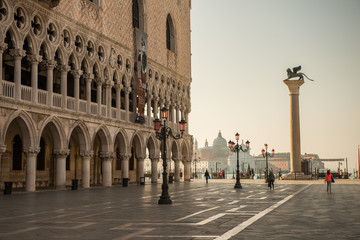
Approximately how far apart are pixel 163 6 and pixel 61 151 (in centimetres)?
1933

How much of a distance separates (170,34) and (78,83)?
16689 millimetres

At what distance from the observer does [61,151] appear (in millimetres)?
26000

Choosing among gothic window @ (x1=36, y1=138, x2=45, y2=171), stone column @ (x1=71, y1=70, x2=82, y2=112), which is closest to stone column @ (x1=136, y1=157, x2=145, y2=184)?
gothic window @ (x1=36, y1=138, x2=45, y2=171)

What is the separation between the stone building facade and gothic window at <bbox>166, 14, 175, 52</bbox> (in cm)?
9

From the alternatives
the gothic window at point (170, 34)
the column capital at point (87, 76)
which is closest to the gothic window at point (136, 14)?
the gothic window at point (170, 34)

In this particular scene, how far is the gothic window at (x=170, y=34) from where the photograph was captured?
4303 centimetres

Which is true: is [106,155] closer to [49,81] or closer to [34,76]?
[49,81]

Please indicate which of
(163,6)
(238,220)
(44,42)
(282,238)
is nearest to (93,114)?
(44,42)

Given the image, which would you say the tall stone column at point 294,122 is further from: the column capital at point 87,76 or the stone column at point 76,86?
the stone column at point 76,86

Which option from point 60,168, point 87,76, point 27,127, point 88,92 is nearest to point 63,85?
point 88,92

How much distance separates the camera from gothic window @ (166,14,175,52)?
1694 inches

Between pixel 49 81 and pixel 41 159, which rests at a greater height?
pixel 49 81

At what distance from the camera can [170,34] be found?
4334 centimetres

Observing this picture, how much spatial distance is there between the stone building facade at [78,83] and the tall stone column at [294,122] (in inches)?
403
